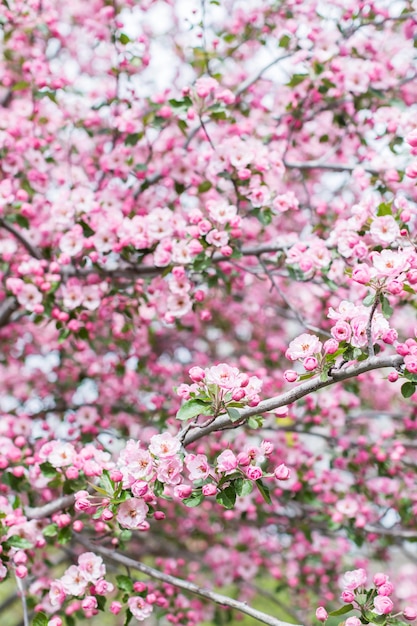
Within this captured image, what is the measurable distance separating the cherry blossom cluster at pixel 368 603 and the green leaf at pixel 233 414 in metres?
0.70

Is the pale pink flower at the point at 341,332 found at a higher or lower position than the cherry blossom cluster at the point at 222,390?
higher

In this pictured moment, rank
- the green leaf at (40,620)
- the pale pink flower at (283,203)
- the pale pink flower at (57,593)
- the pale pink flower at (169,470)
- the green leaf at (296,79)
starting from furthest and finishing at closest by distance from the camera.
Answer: the green leaf at (296,79) → the pale pink flower at (283,203) → the pale pink flower at (57,593) → the green leaf at (40,620) → the pale pink flower at (169,470)

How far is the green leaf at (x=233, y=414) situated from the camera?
1.89 m

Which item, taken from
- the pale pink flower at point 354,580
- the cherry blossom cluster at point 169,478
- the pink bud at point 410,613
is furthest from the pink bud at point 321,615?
the cherry blossom cluster at point 169,478

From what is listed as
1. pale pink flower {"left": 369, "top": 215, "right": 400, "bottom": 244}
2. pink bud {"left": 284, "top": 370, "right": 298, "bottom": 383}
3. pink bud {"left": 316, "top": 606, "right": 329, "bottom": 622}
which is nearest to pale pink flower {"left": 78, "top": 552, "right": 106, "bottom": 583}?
pink bud {"left": 316, "top": 606, "right": 329, "bottom": 622}

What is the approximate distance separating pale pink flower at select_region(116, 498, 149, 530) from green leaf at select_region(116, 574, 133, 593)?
2.07 ft

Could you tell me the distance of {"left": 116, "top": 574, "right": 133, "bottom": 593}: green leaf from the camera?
258 centimetres

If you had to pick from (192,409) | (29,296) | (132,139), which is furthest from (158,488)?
(132,139)

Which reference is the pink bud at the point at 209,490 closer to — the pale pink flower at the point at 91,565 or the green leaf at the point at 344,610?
the green leaf at the point at 344,610

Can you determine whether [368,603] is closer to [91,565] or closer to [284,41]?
[91,565]

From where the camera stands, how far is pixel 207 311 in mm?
3256

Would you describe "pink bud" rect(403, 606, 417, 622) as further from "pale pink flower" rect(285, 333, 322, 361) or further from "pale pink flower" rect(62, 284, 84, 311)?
"pale pink flower" rect(62, 284, 84, 311)

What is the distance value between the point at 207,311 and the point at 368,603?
162 cm

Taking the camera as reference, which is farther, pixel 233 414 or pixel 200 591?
pixel 200 591
